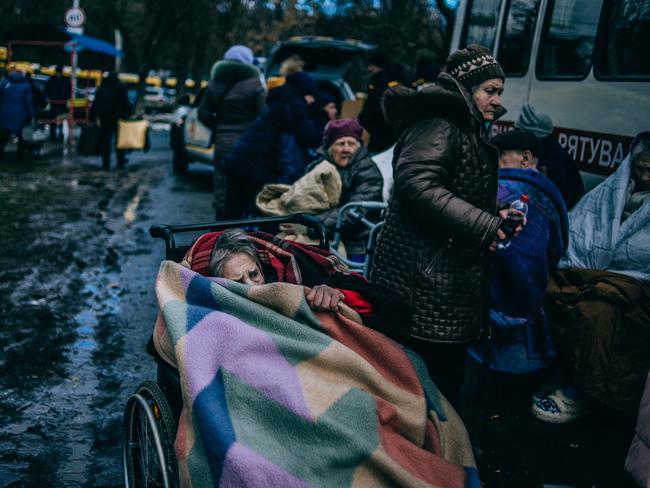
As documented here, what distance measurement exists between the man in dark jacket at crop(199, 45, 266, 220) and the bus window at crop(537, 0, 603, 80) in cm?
271

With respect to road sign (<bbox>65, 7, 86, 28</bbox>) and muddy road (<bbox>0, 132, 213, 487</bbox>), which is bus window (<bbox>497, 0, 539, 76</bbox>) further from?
road sign (<bbox>65, 7, 86, 28</bbox>)

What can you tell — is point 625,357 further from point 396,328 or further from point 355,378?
point 355,378

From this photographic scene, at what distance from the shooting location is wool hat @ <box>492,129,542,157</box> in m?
4.79

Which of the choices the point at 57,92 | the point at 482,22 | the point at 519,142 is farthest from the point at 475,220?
the point at 57,92

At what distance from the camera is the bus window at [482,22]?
773cm

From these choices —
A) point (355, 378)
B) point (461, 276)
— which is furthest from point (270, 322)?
point (461, 276)

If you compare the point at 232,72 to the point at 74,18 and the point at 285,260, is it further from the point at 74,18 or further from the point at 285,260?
the point at 74,18

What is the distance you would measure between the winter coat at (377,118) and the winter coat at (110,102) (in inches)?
293

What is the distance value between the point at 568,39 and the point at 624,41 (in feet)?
2.63

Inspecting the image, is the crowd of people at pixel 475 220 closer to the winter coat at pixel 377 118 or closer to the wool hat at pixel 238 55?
the wool hat at pixel 238 55

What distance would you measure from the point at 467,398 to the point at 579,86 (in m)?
2.59

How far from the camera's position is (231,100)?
768 cm

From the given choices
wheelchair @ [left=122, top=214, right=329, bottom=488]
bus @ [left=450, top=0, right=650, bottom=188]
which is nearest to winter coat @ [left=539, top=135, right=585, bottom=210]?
bus @ [left=450, top=0, right=650, bottom=188]

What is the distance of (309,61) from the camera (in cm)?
1279
